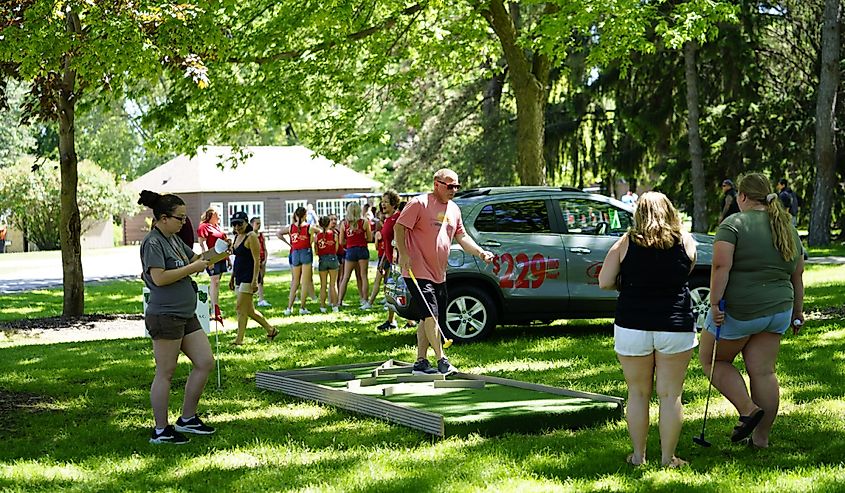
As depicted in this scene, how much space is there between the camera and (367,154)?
264 feet

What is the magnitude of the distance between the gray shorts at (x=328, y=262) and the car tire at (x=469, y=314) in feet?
17.2

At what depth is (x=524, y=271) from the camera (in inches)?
540

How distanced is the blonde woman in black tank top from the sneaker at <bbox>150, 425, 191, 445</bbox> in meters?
3.34

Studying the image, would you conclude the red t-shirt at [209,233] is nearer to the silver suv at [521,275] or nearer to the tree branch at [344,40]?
the tree branch at [344,40]

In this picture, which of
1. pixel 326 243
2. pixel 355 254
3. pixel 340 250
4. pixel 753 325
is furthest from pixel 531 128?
pixel 753 325

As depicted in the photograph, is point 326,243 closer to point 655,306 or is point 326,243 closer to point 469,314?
point 469,314

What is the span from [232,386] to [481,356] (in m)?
2.95

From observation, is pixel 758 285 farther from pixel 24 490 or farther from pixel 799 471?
pixel 24 490

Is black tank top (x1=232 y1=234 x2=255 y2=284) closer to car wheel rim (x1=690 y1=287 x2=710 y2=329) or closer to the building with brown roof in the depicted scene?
car wheel rim (x1=690 y1=287 x2=710 y2=329)

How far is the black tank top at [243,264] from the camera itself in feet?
44.9

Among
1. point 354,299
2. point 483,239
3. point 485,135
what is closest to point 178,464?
point 483,239

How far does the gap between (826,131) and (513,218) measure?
18.9 m

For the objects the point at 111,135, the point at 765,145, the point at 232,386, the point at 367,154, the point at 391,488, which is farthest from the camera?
the point at 367,154

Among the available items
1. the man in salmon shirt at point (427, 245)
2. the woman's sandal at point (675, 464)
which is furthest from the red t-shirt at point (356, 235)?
the woman's sandal at point (675, 464)
